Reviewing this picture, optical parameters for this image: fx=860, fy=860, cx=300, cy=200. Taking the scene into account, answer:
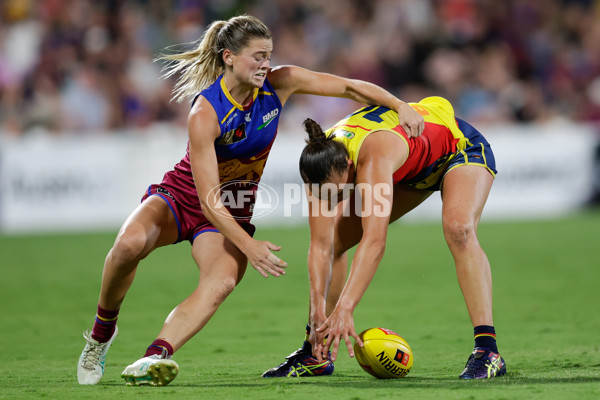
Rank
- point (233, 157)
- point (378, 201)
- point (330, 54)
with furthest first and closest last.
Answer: point (330, 54) < point (233, 157) < point (378, 201)

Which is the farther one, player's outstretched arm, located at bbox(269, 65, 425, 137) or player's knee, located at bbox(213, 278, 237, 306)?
player's outstretched arm, located at bbox(269, 65, 425, 137)

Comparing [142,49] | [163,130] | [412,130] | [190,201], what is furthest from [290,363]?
[142,49]

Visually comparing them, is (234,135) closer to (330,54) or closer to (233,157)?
(233,157)

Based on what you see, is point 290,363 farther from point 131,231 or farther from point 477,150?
point 477,150

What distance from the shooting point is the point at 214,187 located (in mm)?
4922

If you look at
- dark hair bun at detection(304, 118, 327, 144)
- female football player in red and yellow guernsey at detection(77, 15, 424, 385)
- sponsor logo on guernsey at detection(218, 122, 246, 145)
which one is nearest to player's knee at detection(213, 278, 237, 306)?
female football player in red and yellow guernsey at detection(77, 15, 424, 385)

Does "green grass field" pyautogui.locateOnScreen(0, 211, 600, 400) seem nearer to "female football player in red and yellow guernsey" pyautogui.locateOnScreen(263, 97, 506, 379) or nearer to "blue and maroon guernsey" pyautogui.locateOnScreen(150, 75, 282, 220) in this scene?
"female football player in red and yellow guernsey" pyautogui.locateOnScreen(263, 97, 506, 379)

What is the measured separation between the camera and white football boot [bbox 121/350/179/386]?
15.3 feet

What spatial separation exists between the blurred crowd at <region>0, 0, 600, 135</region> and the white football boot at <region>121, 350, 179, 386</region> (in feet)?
37.7

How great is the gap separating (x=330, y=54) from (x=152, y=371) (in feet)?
42.2

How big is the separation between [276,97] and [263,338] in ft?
6.74

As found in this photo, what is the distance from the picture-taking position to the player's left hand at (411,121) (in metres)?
5.30

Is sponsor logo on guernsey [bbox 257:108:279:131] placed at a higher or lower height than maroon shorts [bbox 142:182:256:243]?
higher

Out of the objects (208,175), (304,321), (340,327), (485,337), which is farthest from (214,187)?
(304,321)
